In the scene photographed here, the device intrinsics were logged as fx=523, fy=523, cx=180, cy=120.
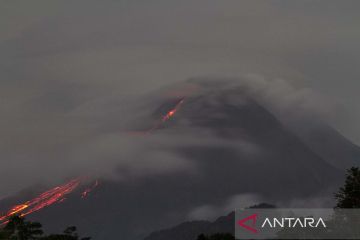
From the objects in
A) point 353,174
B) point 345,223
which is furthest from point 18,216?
point 353,174

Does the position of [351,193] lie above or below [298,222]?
above

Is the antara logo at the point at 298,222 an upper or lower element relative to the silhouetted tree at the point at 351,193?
lower

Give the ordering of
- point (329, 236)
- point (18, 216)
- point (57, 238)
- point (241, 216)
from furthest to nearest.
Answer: point (57, 238), point (18, 216), point (241, 216), point (329, 236)

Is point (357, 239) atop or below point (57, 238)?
below

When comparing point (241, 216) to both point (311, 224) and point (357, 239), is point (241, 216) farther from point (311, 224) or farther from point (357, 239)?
point (357, 239)

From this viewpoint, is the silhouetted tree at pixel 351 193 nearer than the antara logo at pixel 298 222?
No

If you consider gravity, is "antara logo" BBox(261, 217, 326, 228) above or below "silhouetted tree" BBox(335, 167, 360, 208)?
below

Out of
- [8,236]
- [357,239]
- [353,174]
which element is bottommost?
[357,239]

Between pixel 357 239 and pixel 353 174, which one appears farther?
pixel 353 174

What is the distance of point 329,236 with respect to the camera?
5438 centimetres

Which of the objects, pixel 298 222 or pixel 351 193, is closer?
pixel 298 222

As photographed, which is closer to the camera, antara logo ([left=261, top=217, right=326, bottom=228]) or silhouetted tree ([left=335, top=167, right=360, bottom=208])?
antara logo ([left=261, top=217, right=326, bottom=228])

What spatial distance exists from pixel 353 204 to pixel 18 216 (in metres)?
44.7

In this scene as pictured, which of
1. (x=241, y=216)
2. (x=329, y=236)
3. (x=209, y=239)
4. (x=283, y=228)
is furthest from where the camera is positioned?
(x=209, y=239)
